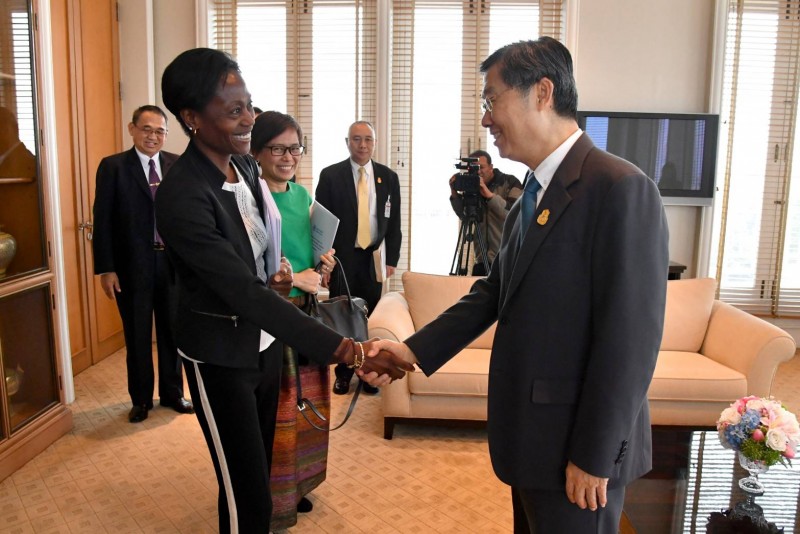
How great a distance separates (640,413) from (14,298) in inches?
108

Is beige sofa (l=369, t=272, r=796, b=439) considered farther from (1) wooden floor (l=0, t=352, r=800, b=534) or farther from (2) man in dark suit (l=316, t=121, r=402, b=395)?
(2) man in dark suit (l=316, t=121, r=402, b=395)

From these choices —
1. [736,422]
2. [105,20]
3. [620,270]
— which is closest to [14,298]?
[105,20]

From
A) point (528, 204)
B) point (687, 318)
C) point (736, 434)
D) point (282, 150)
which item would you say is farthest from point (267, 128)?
point (687, 318)

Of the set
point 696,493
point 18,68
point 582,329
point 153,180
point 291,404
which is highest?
point 18,68

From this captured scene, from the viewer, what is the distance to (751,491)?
6.66 feet

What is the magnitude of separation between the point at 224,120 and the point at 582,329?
3.20ft

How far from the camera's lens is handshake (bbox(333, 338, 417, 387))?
1698 mm

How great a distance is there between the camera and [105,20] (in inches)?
175

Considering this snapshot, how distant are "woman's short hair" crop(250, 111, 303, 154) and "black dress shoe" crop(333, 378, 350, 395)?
2.05 metres

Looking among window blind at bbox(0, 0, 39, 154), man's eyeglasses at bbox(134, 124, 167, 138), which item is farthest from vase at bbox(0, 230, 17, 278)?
man's eyeglasses at bbox(134, 124, 167, 138)

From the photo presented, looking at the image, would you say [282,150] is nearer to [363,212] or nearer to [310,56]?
[363,212]

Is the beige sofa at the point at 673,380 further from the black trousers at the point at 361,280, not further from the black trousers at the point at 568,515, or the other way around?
the black trousers at the point at 568,515

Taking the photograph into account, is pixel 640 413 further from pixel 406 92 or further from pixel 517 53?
pixel 406 92

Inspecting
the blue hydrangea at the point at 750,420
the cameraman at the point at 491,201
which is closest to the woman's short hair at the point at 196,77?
the blue hydrangea at the point at 750,420
